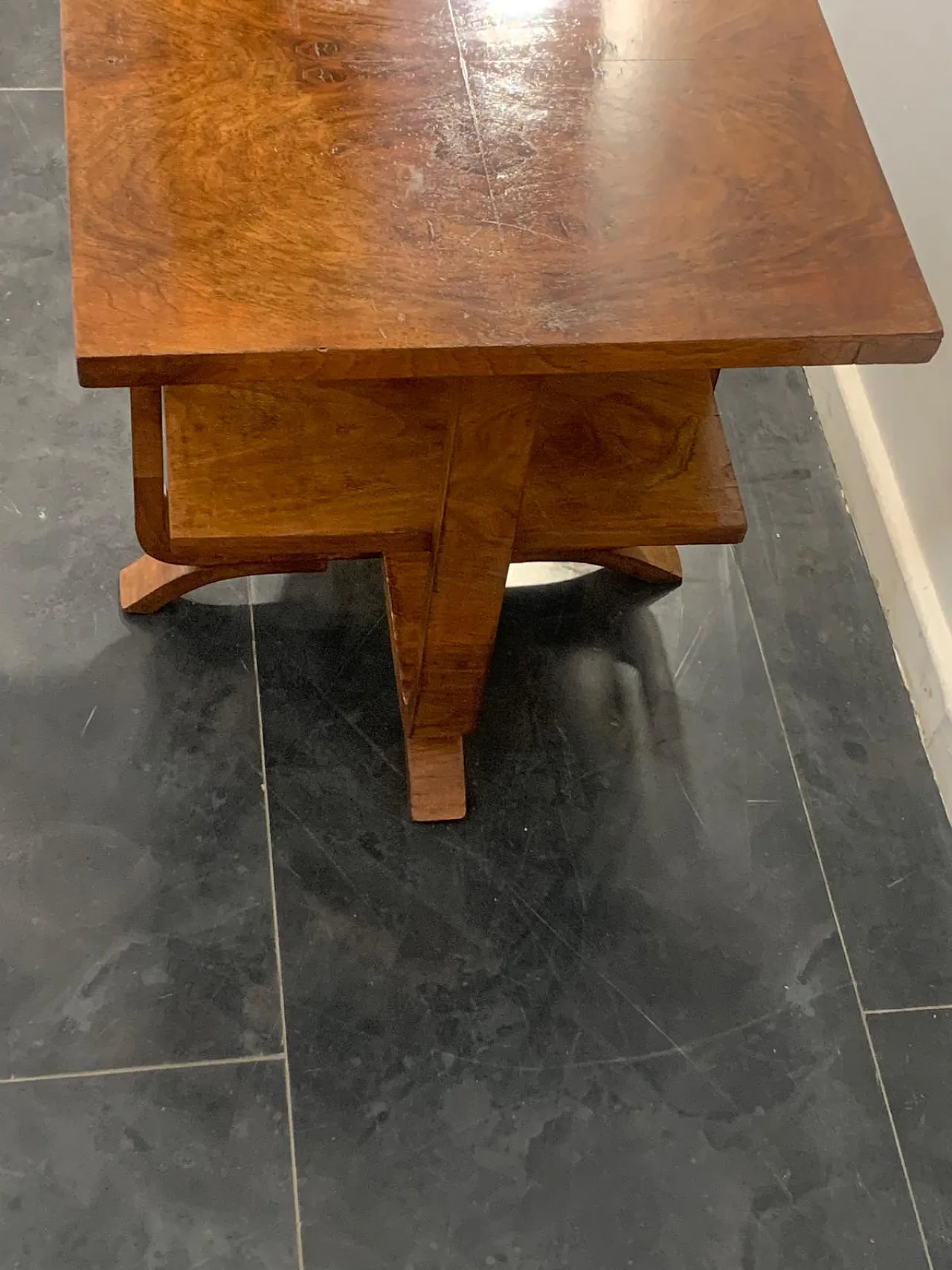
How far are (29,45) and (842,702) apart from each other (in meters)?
1.34

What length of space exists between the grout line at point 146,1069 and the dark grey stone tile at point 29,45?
1.23 metres

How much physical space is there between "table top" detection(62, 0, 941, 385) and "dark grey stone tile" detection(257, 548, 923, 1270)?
60 cm

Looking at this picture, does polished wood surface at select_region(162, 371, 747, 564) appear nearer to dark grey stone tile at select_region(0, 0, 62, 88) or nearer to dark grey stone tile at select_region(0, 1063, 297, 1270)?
dark grey stone tile at select_region(0, 1063, 297, 1270)

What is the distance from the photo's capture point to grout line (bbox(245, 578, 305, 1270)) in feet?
3.41

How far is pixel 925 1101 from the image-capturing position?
1145 millimetres

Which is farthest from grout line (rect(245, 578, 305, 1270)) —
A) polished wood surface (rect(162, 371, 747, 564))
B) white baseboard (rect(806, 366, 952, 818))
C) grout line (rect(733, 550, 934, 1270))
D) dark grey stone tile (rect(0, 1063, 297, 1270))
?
white baseboard (rect(806, 366, 952, 818))

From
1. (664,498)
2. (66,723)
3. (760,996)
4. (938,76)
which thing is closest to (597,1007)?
(760,996)

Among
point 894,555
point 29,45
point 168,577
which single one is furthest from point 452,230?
point 29,45

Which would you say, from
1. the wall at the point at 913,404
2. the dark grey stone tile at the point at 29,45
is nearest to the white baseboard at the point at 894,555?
the wall at the point at 913,404

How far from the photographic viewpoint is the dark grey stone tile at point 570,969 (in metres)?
1.07

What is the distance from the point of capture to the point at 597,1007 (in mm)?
1148

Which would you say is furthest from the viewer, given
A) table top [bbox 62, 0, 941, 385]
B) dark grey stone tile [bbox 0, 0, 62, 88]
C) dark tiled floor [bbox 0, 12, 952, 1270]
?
dark grey stone tile [bbox 0, 0, 62, 88]

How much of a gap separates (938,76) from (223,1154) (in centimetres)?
125

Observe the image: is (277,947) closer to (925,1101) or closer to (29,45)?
(925,1101)
